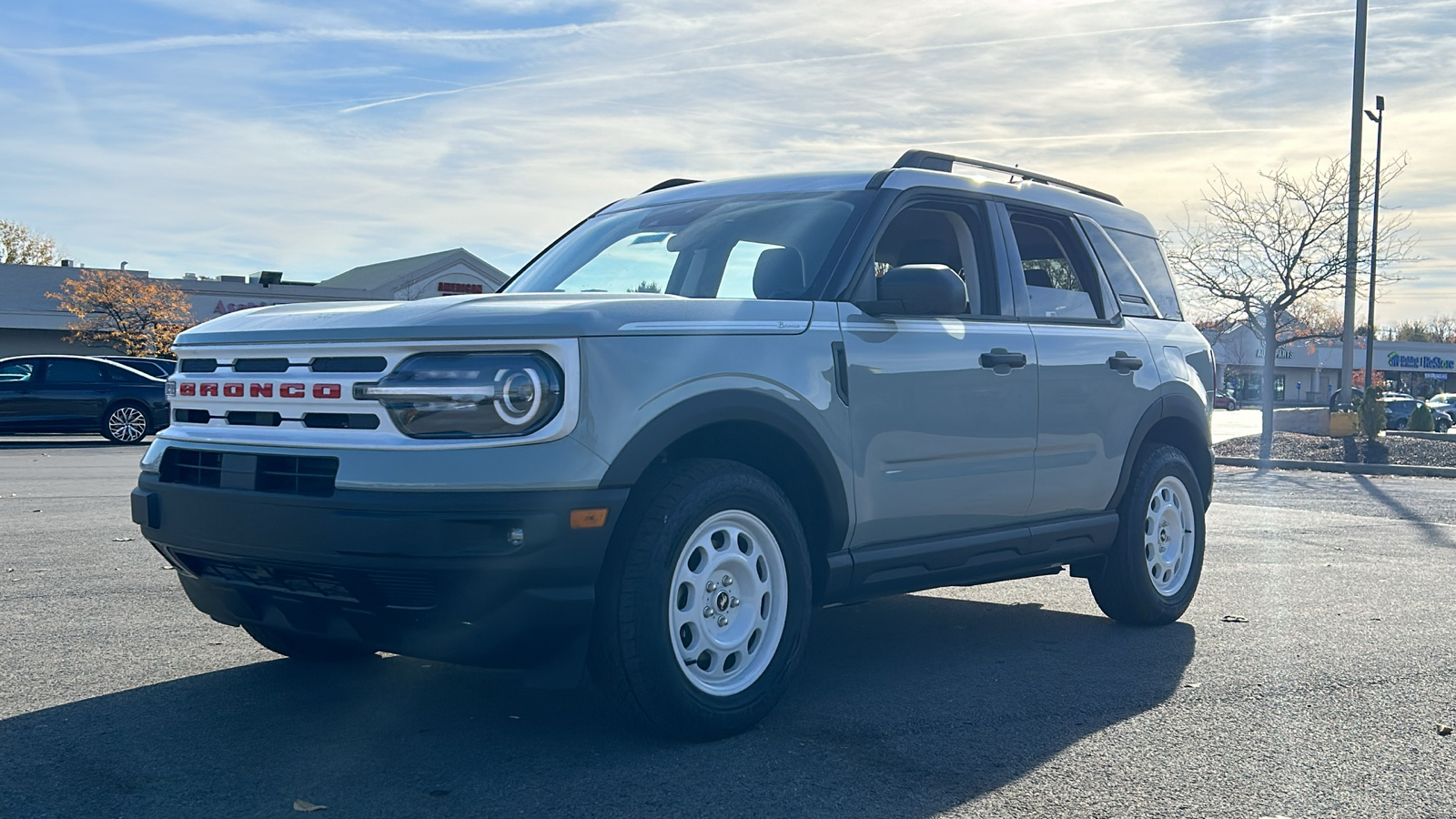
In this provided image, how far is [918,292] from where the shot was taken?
471 centimetres

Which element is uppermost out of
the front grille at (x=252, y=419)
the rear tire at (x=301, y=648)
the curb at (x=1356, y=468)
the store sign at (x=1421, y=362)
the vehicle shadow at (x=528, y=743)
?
the store sign at (x=1421, y=362)

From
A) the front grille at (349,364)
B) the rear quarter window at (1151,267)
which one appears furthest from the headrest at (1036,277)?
the front grille at (349,364)

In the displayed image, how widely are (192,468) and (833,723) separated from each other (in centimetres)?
226

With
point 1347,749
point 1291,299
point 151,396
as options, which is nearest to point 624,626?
point 1347,749

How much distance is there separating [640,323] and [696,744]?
1322mm

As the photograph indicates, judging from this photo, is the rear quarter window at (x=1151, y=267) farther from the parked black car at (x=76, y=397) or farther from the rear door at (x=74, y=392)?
Result: the rear door at (x=74, y=392)

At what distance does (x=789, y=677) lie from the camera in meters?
4.41

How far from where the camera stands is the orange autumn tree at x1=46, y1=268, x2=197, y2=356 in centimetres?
4353

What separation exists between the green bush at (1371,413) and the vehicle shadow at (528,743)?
20138mm

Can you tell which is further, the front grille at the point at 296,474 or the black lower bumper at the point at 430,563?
the front grille at the point at 296,474

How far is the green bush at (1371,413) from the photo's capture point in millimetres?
23375

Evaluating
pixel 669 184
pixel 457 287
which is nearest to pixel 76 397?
pixel 669 184

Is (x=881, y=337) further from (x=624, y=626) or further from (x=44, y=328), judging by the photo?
(x=44, y=328)

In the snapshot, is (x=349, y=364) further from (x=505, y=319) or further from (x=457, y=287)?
(x=457, y=287)
